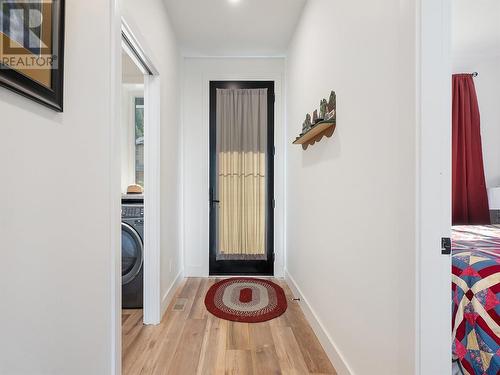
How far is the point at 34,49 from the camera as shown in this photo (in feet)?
2.75

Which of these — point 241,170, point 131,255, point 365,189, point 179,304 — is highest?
point 241,170

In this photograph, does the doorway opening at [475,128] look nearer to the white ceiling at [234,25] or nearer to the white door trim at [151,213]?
the white ceiling at [234,25]

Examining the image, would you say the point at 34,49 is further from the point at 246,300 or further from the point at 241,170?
the point at 241,170

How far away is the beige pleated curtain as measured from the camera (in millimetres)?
3574

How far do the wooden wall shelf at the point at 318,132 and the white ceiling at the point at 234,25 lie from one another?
4.38 feet

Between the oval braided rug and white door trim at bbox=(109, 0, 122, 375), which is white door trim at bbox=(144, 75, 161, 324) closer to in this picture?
the oval braided rug

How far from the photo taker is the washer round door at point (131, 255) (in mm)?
2420

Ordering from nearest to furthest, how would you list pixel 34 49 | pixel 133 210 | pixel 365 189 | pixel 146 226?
pixel 34 49, pixel 365 189, pixel 146 226, pixel 133 210

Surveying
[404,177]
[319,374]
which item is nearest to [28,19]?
[404,177]

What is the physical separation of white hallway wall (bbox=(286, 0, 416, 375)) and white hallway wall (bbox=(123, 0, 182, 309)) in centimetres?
131

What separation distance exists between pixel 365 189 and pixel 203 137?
2579 mm

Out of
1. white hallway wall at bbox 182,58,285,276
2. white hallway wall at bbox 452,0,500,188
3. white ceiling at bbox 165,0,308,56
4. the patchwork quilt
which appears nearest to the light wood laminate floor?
the patchwork quilt

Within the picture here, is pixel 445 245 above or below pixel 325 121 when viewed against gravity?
below

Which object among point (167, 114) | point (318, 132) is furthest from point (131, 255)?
point (318, 132)
